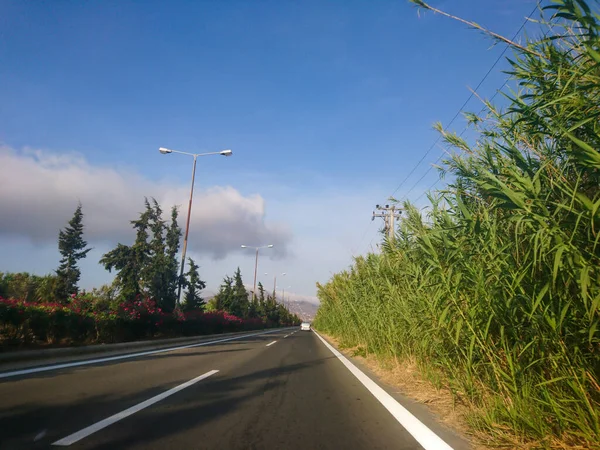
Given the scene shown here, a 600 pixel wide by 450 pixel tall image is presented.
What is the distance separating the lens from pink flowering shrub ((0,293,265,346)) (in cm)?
1046

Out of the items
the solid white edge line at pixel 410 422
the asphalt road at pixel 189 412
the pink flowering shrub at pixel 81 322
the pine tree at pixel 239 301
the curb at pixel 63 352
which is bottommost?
the solid white edge line at pixel 410 422

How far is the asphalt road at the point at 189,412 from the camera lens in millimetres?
3850

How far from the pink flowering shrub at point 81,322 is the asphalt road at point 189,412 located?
3463 millimetres

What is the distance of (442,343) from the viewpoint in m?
6.46

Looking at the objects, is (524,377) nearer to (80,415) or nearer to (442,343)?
(442,343)

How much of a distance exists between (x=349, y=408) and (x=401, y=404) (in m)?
0.92

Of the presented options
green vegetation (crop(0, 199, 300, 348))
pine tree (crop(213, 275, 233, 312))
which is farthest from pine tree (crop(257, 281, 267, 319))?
pine tree (crop(213, 275, 233, 312))

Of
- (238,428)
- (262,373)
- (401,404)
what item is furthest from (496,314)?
(262,373)

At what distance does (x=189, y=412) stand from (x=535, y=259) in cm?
434

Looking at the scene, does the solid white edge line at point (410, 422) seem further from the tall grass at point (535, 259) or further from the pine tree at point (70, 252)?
the pine tree at point (70, 252)

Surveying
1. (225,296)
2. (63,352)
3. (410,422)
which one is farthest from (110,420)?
(225,296)

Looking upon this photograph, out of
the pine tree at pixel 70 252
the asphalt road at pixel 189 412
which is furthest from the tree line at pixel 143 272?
the asphalt road at pixel 189 412

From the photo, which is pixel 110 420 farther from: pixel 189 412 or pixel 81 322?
pixel 81 322

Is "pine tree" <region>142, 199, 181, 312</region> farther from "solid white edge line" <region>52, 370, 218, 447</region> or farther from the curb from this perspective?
"solid white edge line" <region>52, 370, 218, 447</region>
